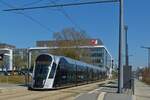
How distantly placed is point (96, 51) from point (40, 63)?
136 metres

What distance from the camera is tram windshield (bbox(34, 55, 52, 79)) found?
37688 millimetres

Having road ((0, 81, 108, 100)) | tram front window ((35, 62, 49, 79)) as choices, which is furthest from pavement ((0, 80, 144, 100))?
tram front window ((35, 62, 49, 79))

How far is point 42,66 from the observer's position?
125ft

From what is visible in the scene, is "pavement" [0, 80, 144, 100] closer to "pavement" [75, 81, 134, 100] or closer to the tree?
"pavement" [75, 81, 134, 100]

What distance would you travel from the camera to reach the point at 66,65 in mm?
42281

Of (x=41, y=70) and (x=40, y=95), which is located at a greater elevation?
(x=41, y=70)

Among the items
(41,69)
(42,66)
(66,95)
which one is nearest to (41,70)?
(41,69)

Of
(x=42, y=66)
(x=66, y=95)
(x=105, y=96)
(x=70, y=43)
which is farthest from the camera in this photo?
(x=70, y=43)

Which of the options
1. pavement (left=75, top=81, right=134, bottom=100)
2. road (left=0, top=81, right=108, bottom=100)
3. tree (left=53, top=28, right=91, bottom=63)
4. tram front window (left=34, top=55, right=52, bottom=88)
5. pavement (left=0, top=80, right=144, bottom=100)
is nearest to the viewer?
pavement (left=75, top=81, right=134, bottom=100)

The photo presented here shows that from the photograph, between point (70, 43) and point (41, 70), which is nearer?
point (41, 70)

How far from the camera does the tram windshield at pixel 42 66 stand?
124ft

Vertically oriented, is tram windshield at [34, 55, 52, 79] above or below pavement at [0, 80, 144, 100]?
above

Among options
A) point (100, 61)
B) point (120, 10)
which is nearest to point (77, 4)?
point (120, 10)

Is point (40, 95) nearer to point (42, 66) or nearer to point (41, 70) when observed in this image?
point (41, 70)
